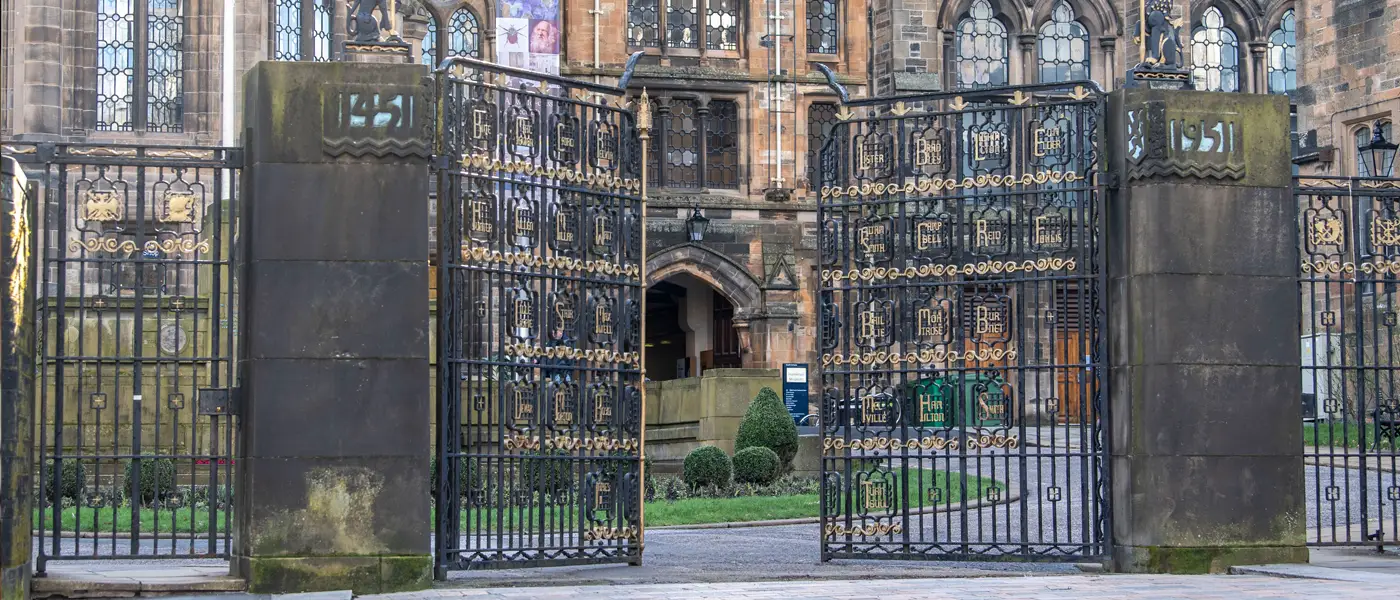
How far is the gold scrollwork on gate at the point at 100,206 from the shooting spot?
12.8 meters

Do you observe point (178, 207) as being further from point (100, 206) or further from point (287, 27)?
point (287, 27)

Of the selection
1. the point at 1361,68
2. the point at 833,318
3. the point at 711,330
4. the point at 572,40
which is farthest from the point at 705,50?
the point at 833,318

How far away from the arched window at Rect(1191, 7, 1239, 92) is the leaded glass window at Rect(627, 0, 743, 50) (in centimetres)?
1153

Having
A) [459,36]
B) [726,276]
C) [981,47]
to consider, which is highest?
[981,47]

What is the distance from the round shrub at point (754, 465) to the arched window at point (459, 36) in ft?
65.0

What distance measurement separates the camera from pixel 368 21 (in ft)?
43.9

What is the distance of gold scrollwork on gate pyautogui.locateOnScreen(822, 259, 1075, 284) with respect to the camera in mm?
14398

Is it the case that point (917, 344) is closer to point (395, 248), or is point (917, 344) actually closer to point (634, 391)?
point (634, 391)

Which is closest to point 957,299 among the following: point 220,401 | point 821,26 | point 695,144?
point 220,401

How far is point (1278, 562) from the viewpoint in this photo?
13930 millimetres

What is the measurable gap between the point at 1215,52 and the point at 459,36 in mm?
18402

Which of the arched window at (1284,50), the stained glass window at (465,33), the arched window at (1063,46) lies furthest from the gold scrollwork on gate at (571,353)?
the arched window at (1284,50)

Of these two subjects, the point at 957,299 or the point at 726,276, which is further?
the point at 726,276

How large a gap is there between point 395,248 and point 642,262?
2.31 m
